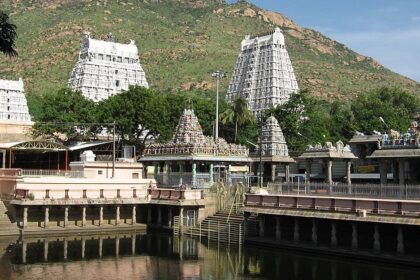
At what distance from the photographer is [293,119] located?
90438 millimetres

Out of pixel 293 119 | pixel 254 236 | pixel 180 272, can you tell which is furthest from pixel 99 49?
pixel 180 272

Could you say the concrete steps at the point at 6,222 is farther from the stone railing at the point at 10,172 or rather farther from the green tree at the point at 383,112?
the green tree at the point at 383,112

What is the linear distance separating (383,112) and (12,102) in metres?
68.1

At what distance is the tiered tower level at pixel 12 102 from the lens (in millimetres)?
113906

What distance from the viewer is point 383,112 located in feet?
332

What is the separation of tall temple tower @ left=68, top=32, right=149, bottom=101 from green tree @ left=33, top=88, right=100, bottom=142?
4007 centimetres

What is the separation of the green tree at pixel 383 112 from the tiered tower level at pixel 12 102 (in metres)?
62.1

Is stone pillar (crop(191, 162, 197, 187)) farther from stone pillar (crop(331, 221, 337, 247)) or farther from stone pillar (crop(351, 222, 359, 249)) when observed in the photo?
stone pillar (crop(351, 222, 359, 249))

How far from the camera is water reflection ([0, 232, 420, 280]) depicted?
3622 centimetres

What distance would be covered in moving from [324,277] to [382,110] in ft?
234

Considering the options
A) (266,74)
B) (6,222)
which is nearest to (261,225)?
(6,222)

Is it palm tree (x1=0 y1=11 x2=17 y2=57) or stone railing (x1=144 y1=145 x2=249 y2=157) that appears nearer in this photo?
palm tree (x1=0 y1=11 x2=17 y2=57)

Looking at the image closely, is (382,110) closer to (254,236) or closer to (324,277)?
(254,236)

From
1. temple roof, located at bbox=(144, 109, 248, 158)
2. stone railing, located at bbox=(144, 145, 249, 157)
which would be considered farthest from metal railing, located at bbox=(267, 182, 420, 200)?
temple roof, located at bbox=(144, 109, 248, 158)
